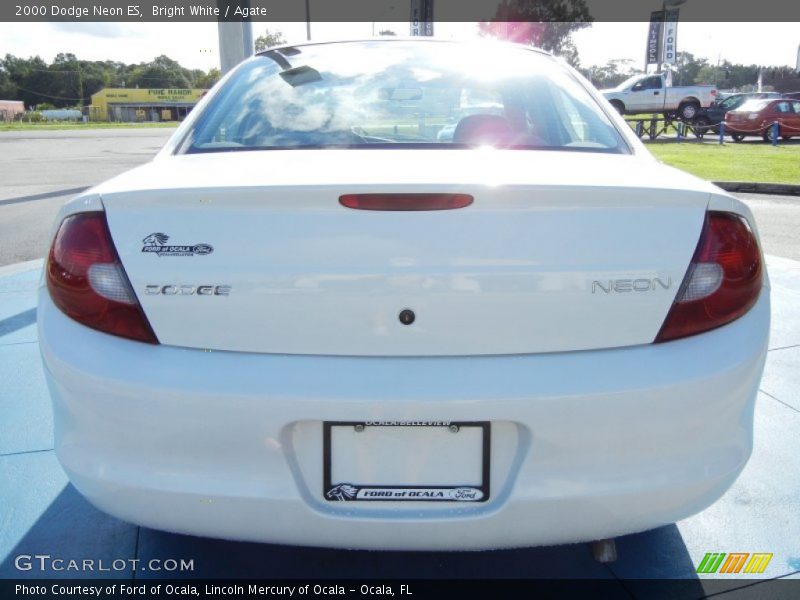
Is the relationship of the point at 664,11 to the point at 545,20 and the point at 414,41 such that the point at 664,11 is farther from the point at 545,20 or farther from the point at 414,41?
the point at 414,41

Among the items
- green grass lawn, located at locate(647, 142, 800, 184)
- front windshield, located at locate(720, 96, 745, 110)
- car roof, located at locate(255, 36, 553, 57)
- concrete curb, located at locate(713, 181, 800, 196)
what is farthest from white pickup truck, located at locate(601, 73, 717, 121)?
car roof, located at locate(255, 36, 553, 57)

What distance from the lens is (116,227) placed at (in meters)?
1.71

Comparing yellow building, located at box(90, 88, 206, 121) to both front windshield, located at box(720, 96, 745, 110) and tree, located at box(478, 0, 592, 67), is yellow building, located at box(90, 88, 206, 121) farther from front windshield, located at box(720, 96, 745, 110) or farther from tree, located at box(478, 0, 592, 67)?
front windshield, located at box(720, 96, 745, 110)

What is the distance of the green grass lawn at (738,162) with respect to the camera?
40.7ft

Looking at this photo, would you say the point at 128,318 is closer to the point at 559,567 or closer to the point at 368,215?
the point at 368,215

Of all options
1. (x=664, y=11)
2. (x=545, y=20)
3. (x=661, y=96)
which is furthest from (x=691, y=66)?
(x=661, y=96)

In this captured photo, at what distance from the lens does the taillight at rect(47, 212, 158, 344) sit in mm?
1705

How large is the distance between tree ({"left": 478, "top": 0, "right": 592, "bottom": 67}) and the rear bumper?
59.3m

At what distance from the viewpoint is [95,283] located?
1.74 m

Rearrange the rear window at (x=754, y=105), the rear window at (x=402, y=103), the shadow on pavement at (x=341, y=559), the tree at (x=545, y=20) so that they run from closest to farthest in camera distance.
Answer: the shadow on pavement at (x=341, y=559), the rear window at (x=402, y=103), the rear window at (x=754, y=105), the tree at (x=545, y=20)

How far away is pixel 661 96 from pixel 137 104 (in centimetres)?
7802

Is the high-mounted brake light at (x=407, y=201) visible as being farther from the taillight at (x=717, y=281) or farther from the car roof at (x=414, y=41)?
the car roof at (x=414, y=41)

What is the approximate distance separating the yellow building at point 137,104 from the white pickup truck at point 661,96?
227 feet

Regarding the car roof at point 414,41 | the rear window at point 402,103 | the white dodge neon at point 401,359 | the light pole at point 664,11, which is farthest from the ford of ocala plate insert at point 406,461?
the light pole at point 664,11
